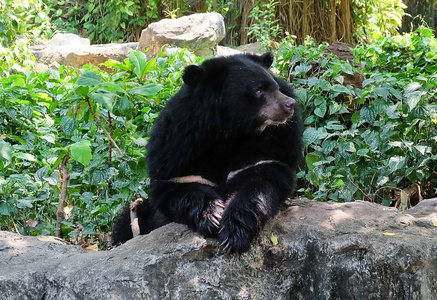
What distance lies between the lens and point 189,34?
9.58 m

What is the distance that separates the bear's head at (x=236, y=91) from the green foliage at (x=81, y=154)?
0.63 m

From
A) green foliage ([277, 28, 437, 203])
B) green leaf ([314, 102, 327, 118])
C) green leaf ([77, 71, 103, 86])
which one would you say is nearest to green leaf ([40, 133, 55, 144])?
green leaf ([77, 71, 103, 86])

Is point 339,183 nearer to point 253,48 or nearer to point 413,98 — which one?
point 413,98

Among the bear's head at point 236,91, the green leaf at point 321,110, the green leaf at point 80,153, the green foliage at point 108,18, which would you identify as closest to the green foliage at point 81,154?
the green leaf at point 80,153

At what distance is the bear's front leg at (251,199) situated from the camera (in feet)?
8.36

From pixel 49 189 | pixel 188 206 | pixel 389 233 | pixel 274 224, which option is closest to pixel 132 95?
pixel 49 189

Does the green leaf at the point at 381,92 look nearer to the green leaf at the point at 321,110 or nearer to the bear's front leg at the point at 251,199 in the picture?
the green leaf at the point at 321,110

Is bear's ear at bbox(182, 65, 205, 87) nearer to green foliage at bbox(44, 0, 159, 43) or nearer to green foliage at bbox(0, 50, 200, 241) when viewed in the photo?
green foliage at bbox(0, 50, 200, 241)

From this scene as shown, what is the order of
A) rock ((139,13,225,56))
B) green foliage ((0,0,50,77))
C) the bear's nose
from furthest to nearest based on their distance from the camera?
rock ((139,13,225,56)) → green foliage ((0,0,50,77)) → the bear's nose

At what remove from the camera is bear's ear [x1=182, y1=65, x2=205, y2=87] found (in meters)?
3.17

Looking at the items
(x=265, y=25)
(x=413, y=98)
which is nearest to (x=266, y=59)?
(x=413, y=98)

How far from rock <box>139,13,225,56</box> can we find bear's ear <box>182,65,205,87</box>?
6268mm

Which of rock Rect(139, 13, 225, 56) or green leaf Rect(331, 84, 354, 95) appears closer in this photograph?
green leaf Rect(331, 84, 354, 95)

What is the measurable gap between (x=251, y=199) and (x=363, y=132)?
227 centimetres
